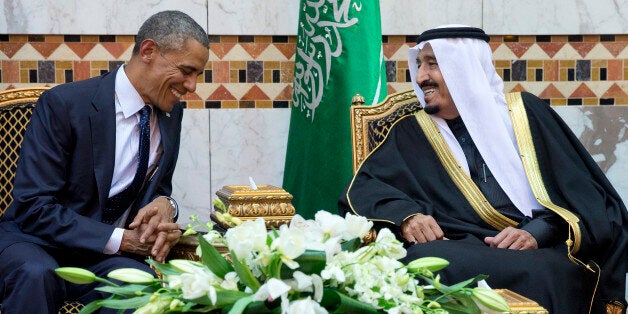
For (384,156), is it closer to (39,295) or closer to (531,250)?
(531,250)

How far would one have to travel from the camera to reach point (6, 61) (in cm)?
587

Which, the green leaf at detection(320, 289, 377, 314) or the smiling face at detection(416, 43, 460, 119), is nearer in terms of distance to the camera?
the green leaf at detection(320, 289, 377, 314)

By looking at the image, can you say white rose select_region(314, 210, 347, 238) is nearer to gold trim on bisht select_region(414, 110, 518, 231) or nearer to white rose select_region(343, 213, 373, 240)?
white rose select_region(343, 213, 373, 240)

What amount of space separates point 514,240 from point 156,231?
1454 mm

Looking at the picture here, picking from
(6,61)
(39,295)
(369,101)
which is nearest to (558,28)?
(369,101)

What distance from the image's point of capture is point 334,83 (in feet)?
18.5

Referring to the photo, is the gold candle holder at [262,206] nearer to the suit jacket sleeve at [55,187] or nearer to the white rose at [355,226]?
the suit jacket sleeve at [55,187]

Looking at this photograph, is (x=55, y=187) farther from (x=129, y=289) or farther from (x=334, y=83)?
(x=334, y=83)

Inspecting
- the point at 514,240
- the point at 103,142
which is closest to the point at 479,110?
the point at 514,240

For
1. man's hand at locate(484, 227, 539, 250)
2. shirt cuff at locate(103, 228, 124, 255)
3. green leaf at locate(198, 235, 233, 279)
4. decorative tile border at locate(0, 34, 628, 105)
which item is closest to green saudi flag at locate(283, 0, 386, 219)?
decorative tile border at locate(0, 34, 628, 105)

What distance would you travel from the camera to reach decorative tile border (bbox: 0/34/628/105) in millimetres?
5898

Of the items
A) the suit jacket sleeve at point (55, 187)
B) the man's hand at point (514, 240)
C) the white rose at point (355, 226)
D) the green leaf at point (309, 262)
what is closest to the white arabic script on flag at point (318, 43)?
the man's hand at point (514, 240)

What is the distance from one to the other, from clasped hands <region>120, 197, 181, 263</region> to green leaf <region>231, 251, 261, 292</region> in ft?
5.20

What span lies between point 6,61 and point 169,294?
3794 mm
